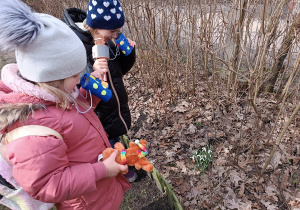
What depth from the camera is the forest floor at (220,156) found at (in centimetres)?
226

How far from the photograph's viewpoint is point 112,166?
51.5 inches

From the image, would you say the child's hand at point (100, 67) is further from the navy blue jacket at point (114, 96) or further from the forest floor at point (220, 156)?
the forest floor at point (220, 156)

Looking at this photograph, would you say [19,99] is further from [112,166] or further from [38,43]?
[112,166]

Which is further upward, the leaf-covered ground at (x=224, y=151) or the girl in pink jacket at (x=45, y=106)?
the girl in pink jacket at (x=45, y=106)

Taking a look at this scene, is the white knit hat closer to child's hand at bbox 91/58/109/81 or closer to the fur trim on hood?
the fur trim on hood

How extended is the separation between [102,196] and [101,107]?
85 cm

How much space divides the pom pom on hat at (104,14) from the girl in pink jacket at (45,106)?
58 centimetres

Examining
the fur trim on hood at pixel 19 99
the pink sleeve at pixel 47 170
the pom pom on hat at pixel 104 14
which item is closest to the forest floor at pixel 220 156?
the pink sleeve at pixel 47 170

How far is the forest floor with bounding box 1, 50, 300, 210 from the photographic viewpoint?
7.43 ft

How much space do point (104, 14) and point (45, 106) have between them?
894mm

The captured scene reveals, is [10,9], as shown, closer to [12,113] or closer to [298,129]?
[12,113]

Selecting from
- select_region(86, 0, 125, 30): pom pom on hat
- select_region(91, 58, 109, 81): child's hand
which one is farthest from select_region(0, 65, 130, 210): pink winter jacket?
select_region(86, 0, 125, 30): pom pom on hat

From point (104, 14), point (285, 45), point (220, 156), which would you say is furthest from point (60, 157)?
point (285, 45)

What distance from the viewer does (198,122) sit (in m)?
3.25
